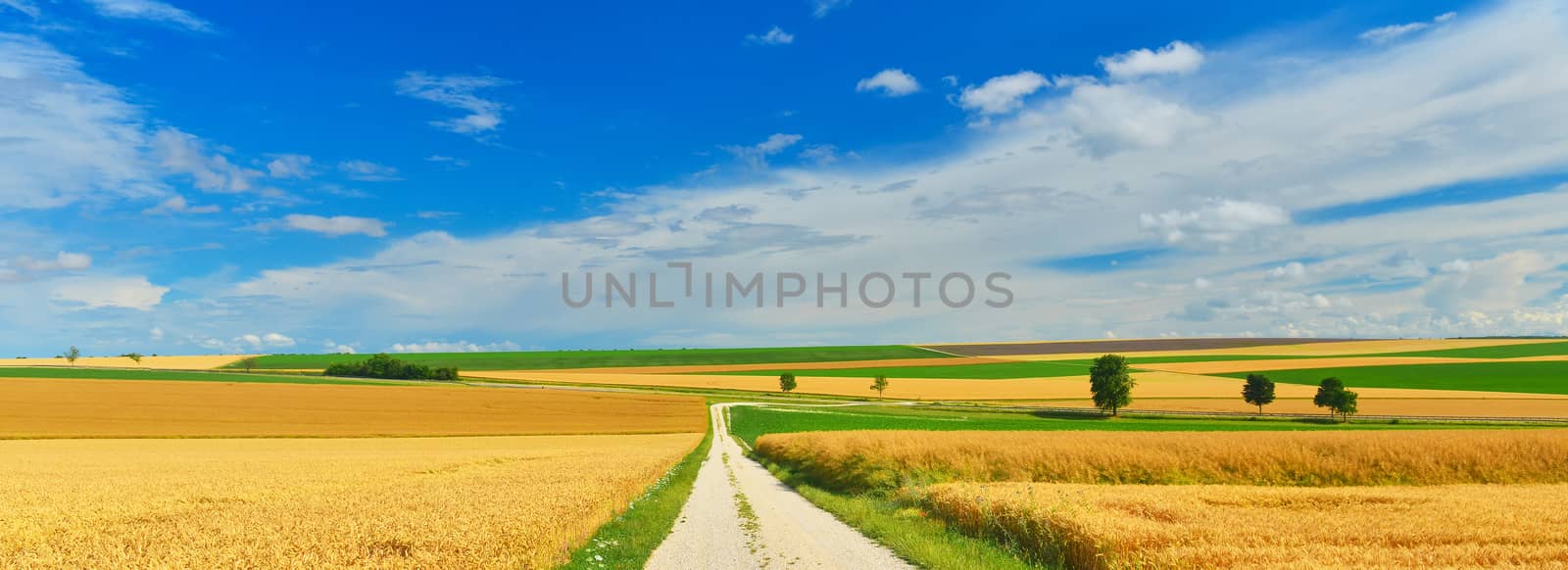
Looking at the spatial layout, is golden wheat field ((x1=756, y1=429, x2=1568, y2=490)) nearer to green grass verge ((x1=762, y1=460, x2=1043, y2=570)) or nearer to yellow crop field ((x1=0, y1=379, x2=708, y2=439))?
green grass verge ((x1=762, y1=460, x2=1043, y2=570))

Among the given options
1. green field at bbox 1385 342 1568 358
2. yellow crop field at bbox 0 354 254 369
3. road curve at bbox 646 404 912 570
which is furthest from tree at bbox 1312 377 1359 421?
yellow crop field at bbox 0 354 254 369

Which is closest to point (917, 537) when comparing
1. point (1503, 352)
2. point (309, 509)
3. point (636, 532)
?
point (636, 532)

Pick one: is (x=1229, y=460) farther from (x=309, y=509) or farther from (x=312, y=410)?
(x=312, y=410)

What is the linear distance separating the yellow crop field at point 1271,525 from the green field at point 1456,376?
106m

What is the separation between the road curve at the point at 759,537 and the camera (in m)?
14.8

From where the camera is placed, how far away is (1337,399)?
80812mm

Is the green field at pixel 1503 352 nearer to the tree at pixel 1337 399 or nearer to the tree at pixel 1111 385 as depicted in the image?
the tree at pixel 1337 399

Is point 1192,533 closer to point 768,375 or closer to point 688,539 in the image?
point 688,539

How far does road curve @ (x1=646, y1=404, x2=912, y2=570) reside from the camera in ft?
48.5

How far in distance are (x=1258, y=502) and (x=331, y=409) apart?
8745cm

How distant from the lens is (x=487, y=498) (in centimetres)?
2097

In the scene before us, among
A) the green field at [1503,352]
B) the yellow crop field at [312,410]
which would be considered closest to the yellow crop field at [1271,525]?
the yellow crop field at [312,410]

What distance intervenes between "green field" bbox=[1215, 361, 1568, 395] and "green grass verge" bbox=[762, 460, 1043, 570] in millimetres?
111269

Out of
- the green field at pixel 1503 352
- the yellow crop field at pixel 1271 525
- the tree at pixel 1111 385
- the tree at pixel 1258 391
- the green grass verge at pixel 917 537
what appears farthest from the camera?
the green field at pixel 1503 352
